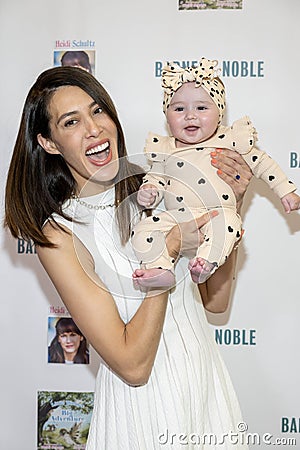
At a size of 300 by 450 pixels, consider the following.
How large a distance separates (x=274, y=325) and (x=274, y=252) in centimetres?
22

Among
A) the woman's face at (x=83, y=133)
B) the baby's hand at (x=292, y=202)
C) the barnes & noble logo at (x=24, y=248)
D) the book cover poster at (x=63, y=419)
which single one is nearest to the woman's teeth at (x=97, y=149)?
the woman's face at (x=83, y=133)

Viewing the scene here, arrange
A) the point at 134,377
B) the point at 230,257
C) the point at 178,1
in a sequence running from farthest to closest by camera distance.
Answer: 1. the point at 178,1
2. the point at 230,257
3. the point at 134,377

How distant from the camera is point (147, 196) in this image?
1.45 m

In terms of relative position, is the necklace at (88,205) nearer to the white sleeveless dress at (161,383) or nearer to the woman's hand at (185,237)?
the white sleeveless dress at (161,383)

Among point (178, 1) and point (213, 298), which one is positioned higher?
point (178, 1)

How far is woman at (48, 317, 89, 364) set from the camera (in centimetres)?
211

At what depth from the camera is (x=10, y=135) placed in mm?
2088

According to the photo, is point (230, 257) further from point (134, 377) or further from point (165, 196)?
point (134, 377)

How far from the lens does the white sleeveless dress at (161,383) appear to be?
1.38m

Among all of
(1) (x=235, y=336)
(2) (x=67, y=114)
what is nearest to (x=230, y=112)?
(1) (x=235, y=336)

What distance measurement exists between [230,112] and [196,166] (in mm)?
579

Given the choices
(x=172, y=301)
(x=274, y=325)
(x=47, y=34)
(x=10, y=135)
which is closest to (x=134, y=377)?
(x=172, y=301)

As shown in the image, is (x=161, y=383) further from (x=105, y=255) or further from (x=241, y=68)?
(x=241, y=68)

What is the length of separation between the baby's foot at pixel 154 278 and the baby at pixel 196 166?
6 cm
